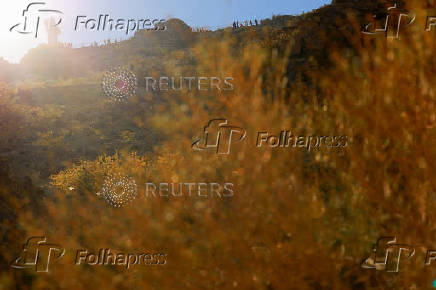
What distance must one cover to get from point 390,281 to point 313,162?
6.90ft

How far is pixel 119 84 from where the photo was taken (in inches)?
602

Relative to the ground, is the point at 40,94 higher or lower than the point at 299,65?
lower

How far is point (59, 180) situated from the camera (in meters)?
7.78

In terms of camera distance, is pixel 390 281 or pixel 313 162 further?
pixel 313 162

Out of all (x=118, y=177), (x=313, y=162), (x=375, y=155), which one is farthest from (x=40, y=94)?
(x=375, y=155)

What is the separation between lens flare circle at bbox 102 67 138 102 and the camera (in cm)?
1379

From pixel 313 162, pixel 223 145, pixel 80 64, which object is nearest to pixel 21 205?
pixel 223 145

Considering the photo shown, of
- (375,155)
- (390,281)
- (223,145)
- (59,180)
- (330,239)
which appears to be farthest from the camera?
(59,180)

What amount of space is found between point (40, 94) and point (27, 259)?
11.6m

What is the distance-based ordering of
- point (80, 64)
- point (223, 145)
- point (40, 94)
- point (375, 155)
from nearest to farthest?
point (375, 155) → point (223, 145) → point (40, 94) → point (80, 64)

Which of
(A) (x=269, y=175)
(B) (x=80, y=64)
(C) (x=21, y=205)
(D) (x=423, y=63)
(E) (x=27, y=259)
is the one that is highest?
(B) (x=80, y=64)

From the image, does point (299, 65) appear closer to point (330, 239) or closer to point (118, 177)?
point (118, 177)

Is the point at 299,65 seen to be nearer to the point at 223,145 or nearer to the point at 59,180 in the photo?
the point at 223,145

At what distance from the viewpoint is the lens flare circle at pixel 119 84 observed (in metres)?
13.8
